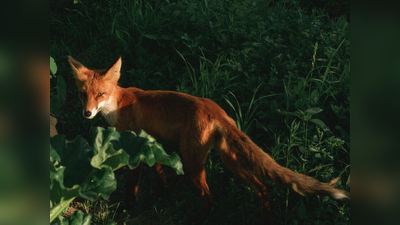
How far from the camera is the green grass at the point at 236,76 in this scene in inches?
152

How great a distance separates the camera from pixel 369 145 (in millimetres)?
707

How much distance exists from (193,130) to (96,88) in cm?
104

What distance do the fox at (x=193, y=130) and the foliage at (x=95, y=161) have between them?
48.9 inches

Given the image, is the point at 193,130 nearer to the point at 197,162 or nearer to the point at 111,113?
the point at 197,162

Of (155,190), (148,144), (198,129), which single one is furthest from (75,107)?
(148,144)

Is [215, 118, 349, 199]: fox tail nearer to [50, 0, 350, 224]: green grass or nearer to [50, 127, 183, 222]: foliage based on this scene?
[50, 0, 350, 224]: green grass

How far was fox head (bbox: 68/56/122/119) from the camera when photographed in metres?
3.74

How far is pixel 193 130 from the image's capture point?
348cm

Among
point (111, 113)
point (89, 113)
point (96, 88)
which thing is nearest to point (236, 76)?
point (111, 113)

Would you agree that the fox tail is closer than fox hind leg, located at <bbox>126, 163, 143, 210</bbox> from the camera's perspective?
Yes

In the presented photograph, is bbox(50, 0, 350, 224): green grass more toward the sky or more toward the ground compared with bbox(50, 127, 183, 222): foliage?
more toward the ground

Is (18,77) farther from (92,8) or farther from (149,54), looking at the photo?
(92,8)

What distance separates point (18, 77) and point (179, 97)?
9.89 feet

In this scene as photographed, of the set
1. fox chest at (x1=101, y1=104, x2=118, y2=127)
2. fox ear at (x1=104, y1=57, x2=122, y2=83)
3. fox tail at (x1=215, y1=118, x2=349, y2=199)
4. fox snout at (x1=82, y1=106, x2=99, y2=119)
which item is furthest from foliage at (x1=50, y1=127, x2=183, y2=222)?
fox ear at (x1=104, y1=57, x2=122, y2=83)
